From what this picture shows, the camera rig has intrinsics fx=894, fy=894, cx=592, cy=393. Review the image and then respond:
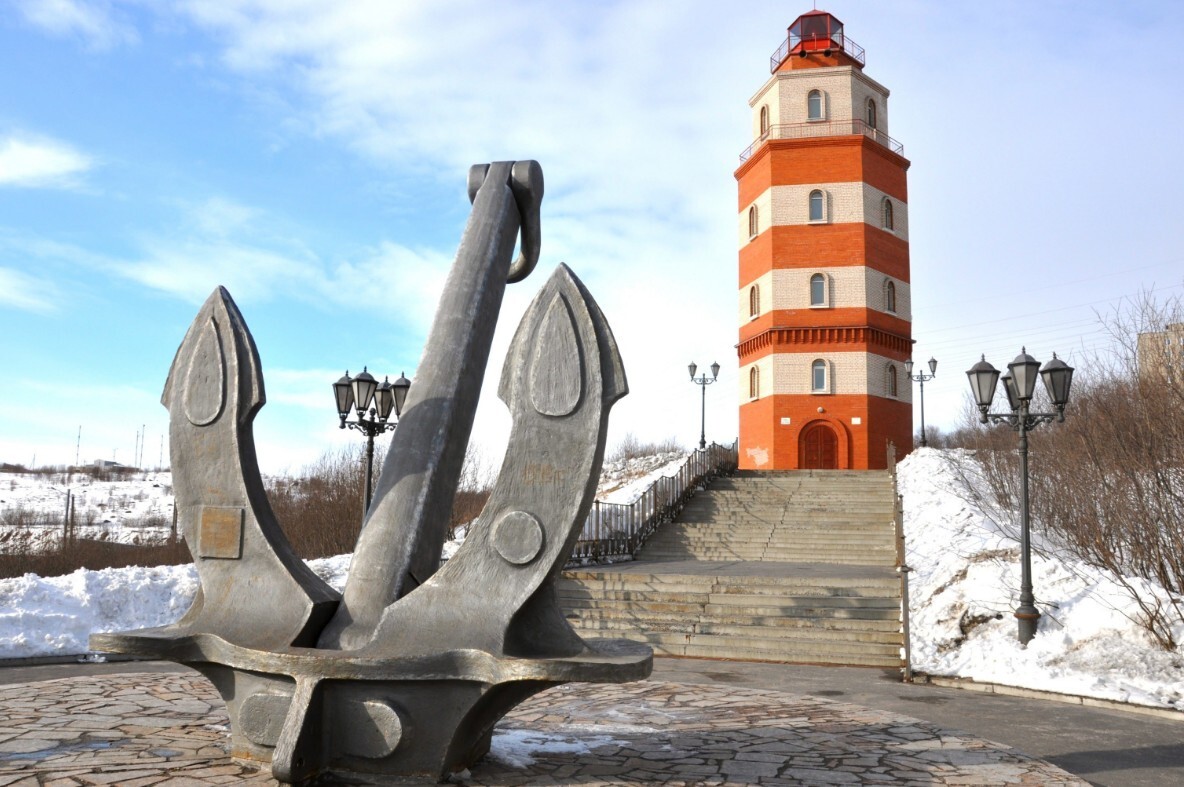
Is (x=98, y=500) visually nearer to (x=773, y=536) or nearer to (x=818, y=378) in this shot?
(x=818, y=378)

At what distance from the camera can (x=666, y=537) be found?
58.0ft

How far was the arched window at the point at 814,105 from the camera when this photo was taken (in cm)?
2645

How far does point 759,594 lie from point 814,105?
761 inches

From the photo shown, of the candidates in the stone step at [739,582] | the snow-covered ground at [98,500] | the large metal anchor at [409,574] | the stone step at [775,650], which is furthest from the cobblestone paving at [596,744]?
the snow-covered ground at [98,500]

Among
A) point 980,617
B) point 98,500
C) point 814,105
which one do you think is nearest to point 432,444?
point 980,617

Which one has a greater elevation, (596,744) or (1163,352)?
(1163,352)

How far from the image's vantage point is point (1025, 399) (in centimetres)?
974

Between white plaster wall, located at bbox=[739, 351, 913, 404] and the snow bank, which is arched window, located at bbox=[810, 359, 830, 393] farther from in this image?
the snow bank

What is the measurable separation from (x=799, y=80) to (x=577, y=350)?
24.9m

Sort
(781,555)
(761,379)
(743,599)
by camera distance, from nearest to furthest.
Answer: (743,599) → (781,555) → (761,379)

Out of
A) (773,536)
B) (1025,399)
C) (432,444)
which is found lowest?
(773,536)

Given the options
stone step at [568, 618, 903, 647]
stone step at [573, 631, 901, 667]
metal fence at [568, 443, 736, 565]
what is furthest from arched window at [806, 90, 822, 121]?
stone step at [573, 631, 901, 667]

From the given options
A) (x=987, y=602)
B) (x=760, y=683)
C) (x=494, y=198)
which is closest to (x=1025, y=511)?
(x=987, y=602)

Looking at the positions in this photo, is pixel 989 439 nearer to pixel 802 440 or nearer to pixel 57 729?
pixel 802 440
